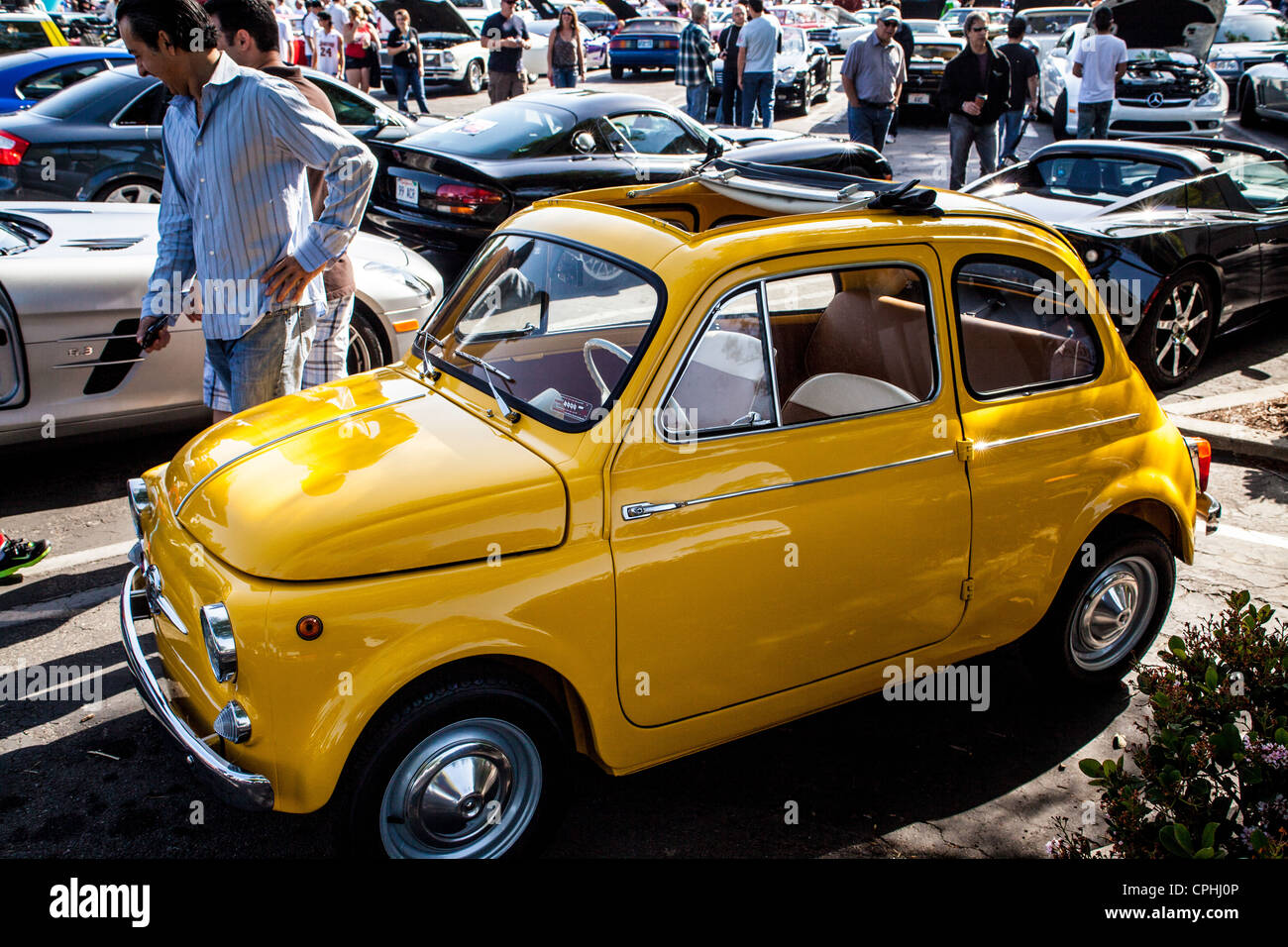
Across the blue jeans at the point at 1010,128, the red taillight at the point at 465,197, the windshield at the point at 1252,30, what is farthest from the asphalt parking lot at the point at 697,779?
the windshield at the point at 1252,30

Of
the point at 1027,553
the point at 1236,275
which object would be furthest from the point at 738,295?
the point at 1236,275

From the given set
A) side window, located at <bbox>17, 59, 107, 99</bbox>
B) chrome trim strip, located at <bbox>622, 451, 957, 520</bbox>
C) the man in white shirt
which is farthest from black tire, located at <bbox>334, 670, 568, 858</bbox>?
the man in white shirt

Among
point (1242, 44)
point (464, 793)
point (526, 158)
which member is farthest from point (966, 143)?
point (1242, 44)

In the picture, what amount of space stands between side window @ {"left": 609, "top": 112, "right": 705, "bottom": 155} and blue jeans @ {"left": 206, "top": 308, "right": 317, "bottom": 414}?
593cm

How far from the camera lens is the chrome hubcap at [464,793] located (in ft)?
9.31

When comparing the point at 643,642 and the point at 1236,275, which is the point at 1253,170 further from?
the point at 643,642

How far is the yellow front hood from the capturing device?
9.00 feet

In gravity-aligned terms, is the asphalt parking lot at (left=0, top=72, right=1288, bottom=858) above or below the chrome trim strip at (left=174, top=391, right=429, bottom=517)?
below

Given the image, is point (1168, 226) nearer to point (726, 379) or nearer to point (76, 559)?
point (726, 379)

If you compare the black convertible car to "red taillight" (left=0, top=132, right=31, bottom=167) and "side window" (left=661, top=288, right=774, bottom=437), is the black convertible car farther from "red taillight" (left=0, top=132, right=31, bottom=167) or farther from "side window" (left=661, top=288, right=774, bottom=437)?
"red taillight" (left=0, top=132, right=31, bottom=167)

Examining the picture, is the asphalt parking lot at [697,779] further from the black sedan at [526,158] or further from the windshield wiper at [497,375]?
the black sedan at [526,158]

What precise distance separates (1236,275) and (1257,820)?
628 centimetres

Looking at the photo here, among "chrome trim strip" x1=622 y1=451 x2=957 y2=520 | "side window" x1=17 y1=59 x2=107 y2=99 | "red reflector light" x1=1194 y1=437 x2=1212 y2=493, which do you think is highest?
"side window" x1=17 y1=59 x2=107 y2=99

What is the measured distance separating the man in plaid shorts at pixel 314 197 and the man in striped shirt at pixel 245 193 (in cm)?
38
